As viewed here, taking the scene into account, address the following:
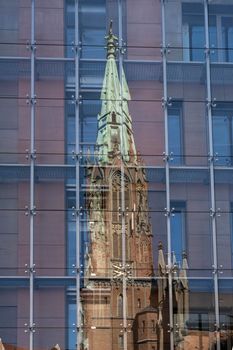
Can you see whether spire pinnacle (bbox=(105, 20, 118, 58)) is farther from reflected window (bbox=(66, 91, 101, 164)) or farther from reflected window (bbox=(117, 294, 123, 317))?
reflected window (bbox=(117, 294, 123, 317))

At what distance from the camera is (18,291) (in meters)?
12.2

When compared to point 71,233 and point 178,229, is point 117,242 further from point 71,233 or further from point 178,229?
point 178,229

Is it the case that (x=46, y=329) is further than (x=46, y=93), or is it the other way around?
(x=46, y=93)

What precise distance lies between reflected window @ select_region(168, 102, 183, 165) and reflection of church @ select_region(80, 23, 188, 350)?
393 mm

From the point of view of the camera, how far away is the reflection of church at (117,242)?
39.8ft

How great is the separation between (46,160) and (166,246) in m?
1.57

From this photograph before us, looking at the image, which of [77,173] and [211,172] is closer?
[77,173]

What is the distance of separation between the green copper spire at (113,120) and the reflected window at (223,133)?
908mm

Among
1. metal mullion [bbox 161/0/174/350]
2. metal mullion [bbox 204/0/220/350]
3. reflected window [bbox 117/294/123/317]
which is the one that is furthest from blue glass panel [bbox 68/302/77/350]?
metal mullion [bbox 204/0/220/350]

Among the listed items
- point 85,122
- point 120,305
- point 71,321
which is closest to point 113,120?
point 85,122

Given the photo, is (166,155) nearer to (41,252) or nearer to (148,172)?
(148,172)

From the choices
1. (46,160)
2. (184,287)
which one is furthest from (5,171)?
(184,287)

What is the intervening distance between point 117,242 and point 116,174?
751mm

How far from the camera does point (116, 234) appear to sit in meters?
12.4
